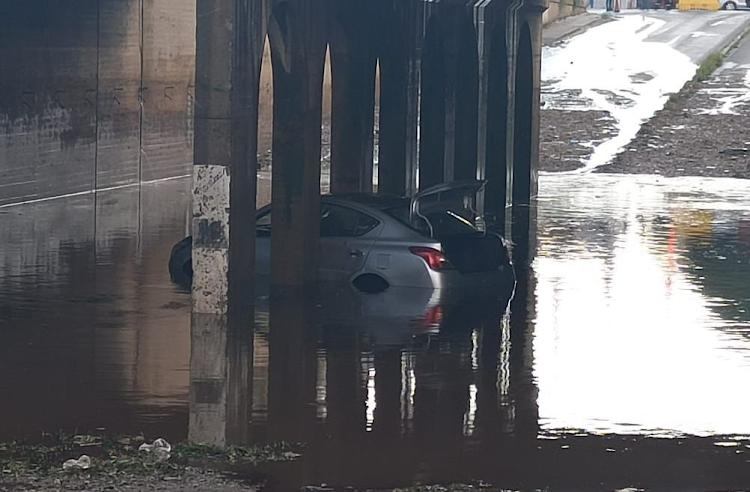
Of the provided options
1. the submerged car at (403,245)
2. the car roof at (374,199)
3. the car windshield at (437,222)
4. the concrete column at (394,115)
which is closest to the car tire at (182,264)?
the submerged car at (403,245)

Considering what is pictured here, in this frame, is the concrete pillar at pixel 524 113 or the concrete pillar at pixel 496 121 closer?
the concrete pillar at pixel 496 121

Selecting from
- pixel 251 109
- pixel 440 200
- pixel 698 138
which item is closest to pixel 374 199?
pixel 440 200

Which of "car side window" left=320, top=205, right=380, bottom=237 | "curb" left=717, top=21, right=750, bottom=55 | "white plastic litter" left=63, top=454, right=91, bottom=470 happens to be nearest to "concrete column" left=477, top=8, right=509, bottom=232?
"car side window" left=320, top=205, right=380, bottom=237

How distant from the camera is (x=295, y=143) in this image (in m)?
19.6

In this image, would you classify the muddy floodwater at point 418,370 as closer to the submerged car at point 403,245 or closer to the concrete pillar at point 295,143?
the submerged car at point 403,245

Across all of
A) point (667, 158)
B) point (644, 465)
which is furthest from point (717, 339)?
point (667, 158)

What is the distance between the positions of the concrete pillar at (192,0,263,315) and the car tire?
9.98 feet

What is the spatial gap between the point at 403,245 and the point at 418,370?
4685 millimetres

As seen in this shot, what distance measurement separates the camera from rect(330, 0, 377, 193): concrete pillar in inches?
900

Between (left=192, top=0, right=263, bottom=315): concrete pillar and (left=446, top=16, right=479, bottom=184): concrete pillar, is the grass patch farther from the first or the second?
(left=446, top=16, right=479, bottom=184): concrete pillar

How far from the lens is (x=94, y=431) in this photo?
11500mm

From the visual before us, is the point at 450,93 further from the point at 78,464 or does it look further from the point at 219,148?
the point at 78,464

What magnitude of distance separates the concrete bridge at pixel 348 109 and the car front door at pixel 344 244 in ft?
0.71

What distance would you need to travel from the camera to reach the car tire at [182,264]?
1989 centimetres
